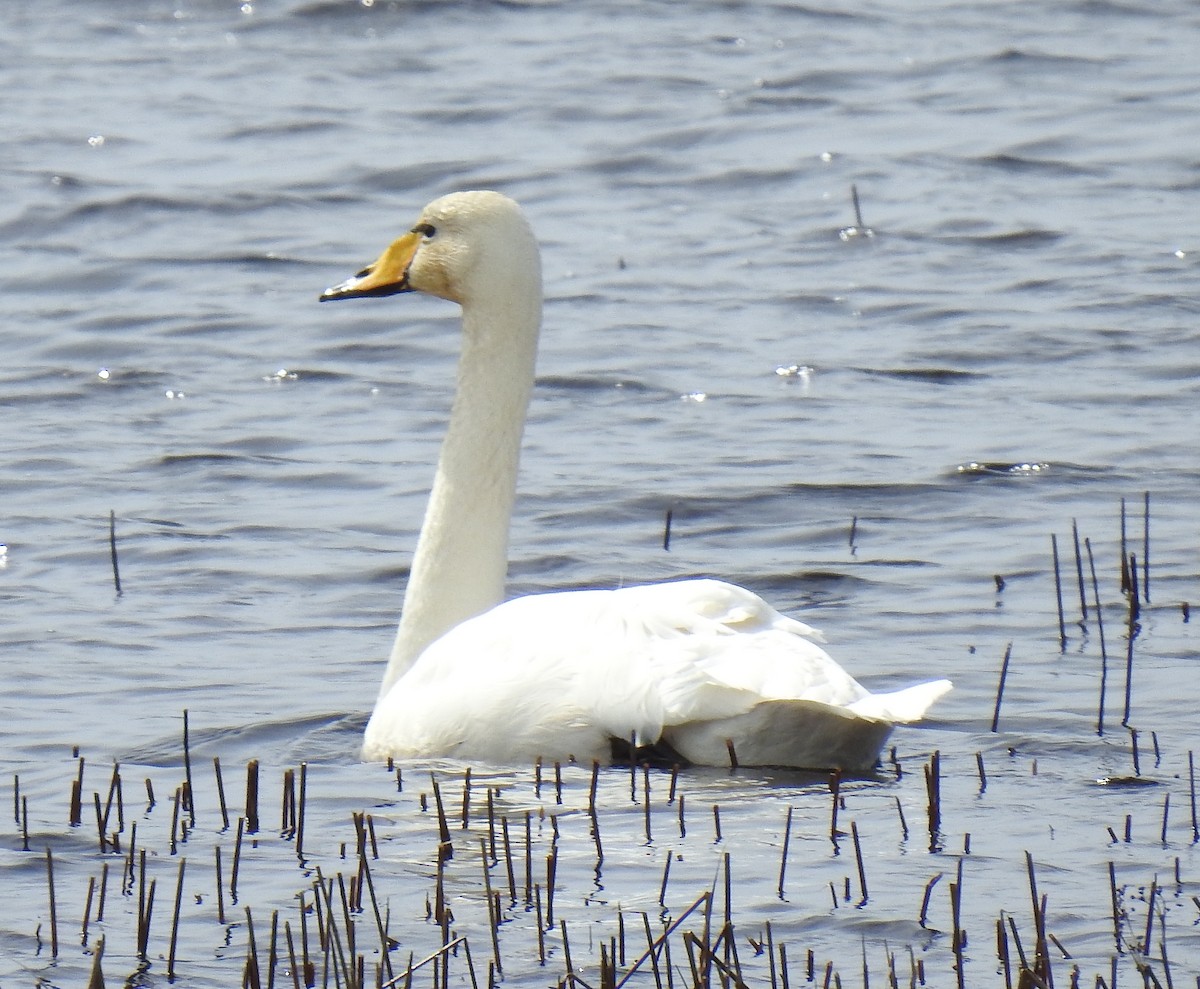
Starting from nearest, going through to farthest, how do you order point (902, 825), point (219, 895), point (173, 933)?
point (173, 933) → point (219, 895) → point (902, 825)

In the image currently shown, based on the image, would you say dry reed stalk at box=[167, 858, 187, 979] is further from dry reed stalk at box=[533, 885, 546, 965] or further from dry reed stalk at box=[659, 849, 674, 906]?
dry reed stalk at box=[659, 849, 674, 906]

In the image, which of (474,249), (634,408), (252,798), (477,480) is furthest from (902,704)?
(634,408)

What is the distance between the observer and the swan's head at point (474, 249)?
26.6 feet

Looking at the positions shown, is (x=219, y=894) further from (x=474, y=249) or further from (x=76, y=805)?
(x=474, y=249)

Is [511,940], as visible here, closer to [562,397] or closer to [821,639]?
[821,639]

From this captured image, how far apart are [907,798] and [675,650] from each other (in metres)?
0.67

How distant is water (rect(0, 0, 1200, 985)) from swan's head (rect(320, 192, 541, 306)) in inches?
50.9

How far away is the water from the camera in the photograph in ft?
19.8

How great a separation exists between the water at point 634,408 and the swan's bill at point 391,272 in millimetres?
1219

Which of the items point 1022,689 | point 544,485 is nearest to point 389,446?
point 544,485

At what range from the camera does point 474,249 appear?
8.14 metres

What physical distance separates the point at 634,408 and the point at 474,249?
4.77 metres

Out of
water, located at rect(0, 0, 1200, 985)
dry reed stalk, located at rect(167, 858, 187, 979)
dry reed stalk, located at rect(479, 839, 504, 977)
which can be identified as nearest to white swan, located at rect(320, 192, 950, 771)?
water, located at rect(0, 0, 1200, 985)

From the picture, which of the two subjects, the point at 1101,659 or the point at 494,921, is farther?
the point at 1101,659
